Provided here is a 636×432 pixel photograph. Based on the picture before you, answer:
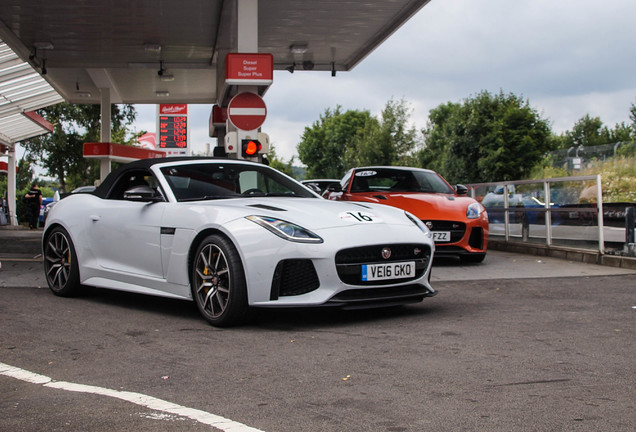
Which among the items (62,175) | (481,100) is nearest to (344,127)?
(481,100)

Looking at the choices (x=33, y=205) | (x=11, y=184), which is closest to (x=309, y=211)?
(x=33, y=205)

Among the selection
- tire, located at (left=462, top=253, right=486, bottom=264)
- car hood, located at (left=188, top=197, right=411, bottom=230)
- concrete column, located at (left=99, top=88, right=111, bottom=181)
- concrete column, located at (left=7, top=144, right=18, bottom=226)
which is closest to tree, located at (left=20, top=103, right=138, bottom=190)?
concrete column, located at (left=7, top=144, right=18, bottom=226)

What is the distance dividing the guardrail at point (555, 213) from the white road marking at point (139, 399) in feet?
28.5

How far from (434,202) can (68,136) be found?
144 ft

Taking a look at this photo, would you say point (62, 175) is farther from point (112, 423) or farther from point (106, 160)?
point (112, 423)

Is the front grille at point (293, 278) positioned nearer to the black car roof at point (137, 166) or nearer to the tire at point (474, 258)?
the black car roof at point (137, 166)

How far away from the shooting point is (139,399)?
3396 millimetres

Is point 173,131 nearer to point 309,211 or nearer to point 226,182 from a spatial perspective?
point 226,182

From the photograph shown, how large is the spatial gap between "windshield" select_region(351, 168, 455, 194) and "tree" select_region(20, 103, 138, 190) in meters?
40.4

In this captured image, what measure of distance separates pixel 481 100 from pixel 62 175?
100ft

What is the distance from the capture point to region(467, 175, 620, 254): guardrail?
35.9 feet

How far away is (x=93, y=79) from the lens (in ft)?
86.7

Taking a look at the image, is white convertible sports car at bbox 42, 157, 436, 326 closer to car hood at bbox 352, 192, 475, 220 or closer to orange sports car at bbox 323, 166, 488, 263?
orange sports car at bbox 323, 166, 488, 263

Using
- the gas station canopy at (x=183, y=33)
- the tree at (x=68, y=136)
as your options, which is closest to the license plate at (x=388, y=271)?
the gas station canopy at (x=183, y=33)
